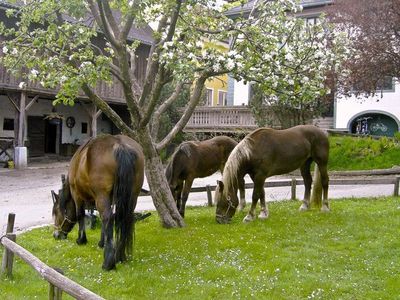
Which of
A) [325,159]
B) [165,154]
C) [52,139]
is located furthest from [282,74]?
[52,139]

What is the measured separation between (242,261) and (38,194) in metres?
10.5

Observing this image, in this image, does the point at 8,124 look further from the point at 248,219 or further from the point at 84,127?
the point at 248,219

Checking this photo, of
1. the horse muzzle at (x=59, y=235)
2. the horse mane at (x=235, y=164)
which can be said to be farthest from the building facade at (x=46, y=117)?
the horse mane at (x=235, y=164)

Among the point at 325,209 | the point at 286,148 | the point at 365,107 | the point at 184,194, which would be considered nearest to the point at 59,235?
the point at 184,194

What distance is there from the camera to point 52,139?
1183 inches

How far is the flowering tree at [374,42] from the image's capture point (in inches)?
674

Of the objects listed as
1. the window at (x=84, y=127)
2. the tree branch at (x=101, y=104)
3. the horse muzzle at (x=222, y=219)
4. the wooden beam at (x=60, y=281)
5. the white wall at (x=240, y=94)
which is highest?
the white wall at (x=240, y=94)

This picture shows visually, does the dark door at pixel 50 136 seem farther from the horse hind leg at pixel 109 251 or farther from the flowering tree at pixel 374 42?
the horse hind leg at pixel 109 251

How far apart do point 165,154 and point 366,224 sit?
18471mm

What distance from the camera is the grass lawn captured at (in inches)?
222

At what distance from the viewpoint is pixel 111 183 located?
6.69 m

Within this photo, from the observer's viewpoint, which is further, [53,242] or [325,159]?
[325,159]

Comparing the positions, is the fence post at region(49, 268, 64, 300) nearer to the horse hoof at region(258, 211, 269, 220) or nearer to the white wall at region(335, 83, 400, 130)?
the horse hoof at region(258, 211, 269, 220)

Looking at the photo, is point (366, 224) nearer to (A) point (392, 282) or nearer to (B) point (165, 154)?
(A) point (392, 282)
